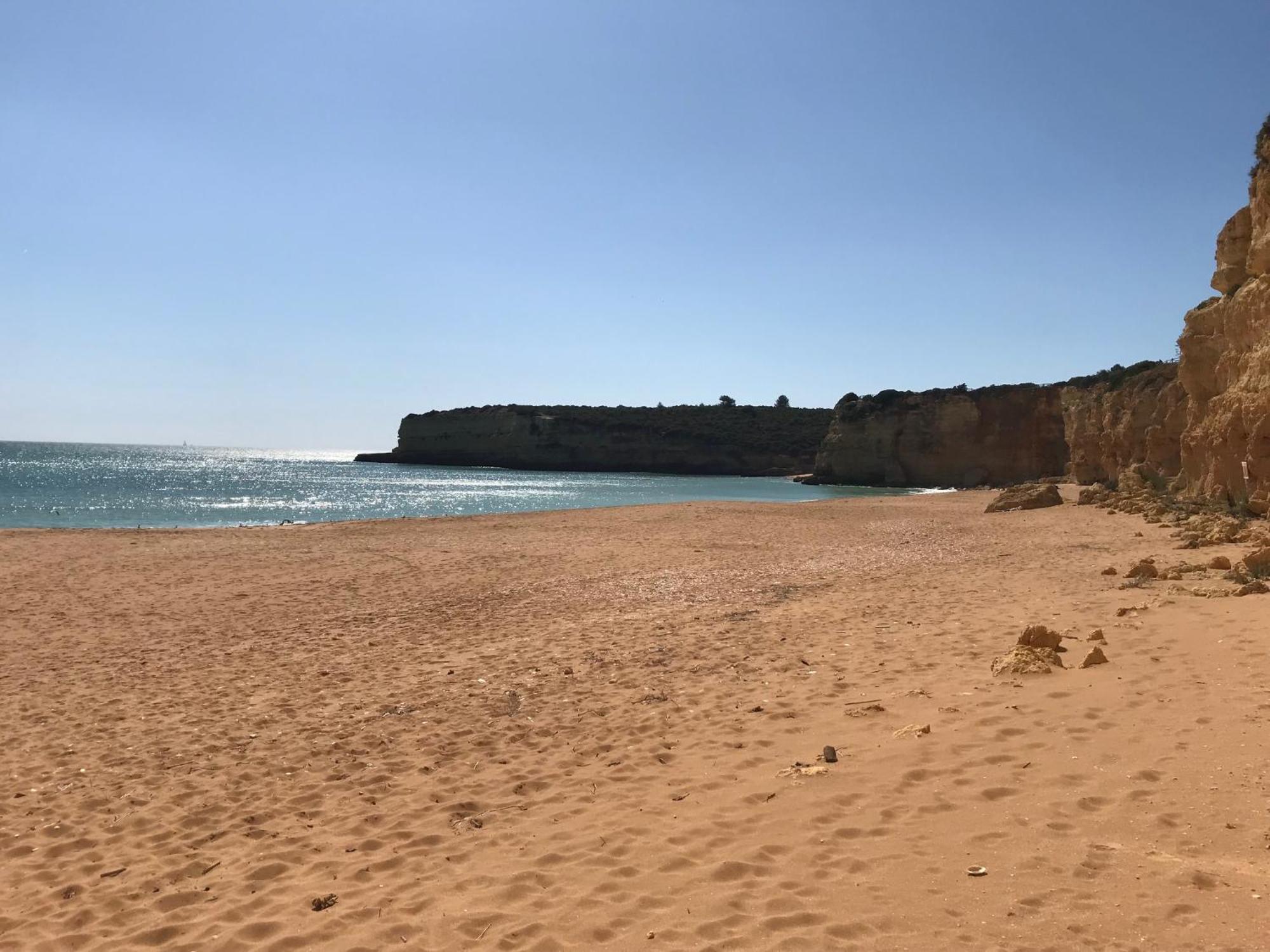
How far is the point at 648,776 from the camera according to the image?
5.72m

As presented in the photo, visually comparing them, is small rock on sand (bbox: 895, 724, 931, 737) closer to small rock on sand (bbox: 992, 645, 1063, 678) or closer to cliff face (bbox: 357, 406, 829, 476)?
small rock on sand (bbox: 992, 645, 1063, 678)

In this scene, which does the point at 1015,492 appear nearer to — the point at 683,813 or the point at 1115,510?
the point at 1115,510

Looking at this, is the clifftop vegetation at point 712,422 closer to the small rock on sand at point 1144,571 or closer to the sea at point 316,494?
the sea at point 316,494

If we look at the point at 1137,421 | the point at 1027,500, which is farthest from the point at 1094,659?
the point at 1137,421

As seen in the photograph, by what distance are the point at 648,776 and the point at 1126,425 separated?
3363 cm

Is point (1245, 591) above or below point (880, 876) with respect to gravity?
above

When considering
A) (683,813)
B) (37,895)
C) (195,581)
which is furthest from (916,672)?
(195,581)

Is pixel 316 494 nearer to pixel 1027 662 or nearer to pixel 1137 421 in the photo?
pixel 1137 421

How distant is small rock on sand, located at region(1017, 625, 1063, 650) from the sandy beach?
0.38m

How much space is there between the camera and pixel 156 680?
880cm

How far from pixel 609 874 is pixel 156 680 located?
6.73 m

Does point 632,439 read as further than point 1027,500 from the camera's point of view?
Yes

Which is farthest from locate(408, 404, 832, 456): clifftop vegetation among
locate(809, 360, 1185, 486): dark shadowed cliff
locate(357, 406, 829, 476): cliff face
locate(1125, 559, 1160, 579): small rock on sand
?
locate(1125, 559, 1160, 579): small rock on sand

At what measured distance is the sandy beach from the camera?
3.75m
